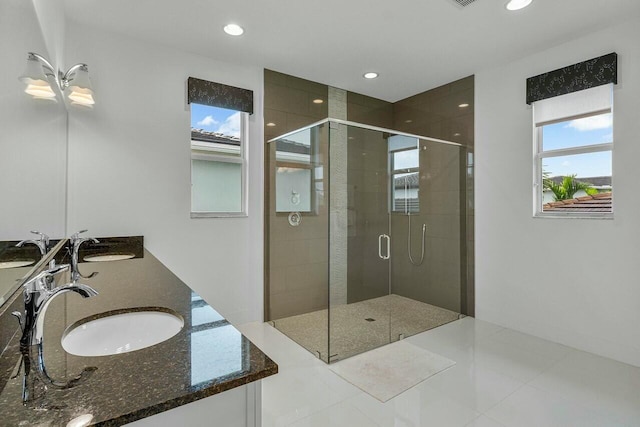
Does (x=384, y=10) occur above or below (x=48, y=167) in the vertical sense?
above

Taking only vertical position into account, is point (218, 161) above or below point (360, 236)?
above

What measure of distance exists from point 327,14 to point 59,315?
8.42 feet

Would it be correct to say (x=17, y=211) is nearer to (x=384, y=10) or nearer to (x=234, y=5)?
(x=234, y=5)

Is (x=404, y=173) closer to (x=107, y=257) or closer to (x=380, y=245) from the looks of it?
(x=380, y=245)

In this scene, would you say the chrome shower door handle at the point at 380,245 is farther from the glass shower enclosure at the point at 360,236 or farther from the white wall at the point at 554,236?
the white wall at the point at 554,236

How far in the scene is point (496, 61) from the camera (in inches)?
130

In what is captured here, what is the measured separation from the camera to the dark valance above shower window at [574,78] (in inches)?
105

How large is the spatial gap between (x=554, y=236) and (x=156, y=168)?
3.77 meters

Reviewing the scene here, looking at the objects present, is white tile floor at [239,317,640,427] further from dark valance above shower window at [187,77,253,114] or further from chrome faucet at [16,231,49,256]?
dark valance above shower window at [187,77,253,114]

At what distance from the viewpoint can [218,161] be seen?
335cm

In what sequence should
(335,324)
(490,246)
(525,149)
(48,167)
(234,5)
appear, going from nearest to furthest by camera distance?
1. (48,167)
2. (234,5)
3. (335,324)
4. (525,149)
5. (490,246)

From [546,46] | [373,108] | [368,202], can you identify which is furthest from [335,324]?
[546,46]

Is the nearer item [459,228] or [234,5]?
[234,5]

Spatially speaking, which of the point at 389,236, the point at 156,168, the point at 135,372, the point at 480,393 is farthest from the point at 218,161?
the point at 480,393
